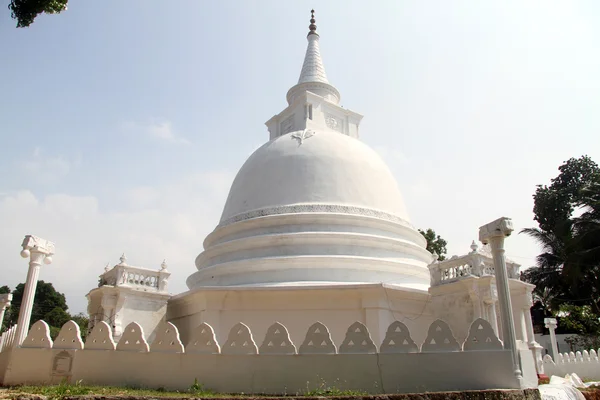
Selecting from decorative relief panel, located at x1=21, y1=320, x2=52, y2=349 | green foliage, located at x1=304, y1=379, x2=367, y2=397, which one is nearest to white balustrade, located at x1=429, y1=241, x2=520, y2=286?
green foliage, located at x1=304, y1=379, x2=367, y2=397

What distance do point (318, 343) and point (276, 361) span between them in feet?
3.22

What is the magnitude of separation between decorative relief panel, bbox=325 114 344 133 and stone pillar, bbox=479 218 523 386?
14966 mm

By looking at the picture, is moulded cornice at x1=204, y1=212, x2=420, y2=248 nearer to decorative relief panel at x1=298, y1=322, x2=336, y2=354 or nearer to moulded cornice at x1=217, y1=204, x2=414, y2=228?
moulded cornice at x1=217, y1=204, x2=414, y2=228

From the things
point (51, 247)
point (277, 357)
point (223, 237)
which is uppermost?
point (223, 237)

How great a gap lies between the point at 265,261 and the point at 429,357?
8.91 m

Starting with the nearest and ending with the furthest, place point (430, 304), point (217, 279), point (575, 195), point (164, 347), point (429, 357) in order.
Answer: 1. point (429, 357)
2. point (164, 347)
3. point (430, 304)
4. point (217, 279)
5. point (575, 195)

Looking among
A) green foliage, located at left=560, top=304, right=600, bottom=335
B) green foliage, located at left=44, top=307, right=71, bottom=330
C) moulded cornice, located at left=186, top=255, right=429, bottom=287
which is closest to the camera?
moulded cornice, located at left=186, top=255, right=429, bottom=287

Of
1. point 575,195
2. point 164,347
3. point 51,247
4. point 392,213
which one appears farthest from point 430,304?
point 575,195

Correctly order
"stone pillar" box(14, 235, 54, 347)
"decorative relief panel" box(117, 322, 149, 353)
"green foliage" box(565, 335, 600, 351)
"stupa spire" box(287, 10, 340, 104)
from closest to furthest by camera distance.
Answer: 1. "decorative relief panel" box(117, 322, 149, 353)
2. "stone pillar" box(14, 235, 54, 347)
3. "stupa spire" box(287, 10, 340, 104)
4. "green foliage" box(565, 335, 600, 351)

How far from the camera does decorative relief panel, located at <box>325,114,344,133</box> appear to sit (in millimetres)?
26130

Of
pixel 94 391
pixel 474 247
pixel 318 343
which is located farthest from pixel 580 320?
pixel 94 391

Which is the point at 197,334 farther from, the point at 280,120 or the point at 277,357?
the point at 280,120

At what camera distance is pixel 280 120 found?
27.0m

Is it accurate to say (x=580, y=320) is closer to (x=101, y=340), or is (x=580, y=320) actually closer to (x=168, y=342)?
(x=168, y=342)
